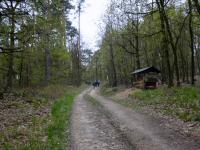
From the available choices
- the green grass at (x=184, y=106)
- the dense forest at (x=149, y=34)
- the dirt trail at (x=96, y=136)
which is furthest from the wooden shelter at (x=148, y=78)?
the dirt trail at (x=96, y=136)

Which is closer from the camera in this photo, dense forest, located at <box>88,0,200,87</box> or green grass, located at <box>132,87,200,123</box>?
green grass, located at <box>132,87,200,123</box>

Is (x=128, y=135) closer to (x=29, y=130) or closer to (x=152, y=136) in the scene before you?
(x=152, y=136)

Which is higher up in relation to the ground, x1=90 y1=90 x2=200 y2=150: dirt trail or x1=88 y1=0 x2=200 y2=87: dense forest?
x1=88 y1=0 x2=200 y2=87: dense forest

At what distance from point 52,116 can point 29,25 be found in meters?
5.42

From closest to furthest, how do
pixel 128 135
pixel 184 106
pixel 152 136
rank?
pixel 152 136, pixel 128 135, pixel 184 106

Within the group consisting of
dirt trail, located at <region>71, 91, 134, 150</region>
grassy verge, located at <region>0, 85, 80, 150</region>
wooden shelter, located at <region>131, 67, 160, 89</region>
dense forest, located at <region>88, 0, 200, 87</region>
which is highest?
dense forest, located at <region>88, 0, 200, 87</region>

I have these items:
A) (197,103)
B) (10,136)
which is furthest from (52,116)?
(197,103)

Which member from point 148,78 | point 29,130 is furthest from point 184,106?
point 148,78

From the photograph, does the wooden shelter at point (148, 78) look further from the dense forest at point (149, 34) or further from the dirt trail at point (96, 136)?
the dirt trail at point (96, 136)

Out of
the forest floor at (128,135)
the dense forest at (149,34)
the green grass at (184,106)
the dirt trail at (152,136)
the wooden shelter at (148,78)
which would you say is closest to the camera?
the dirt trail at (152,136)

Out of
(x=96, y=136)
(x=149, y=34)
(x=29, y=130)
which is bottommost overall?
(x=96, y=136)

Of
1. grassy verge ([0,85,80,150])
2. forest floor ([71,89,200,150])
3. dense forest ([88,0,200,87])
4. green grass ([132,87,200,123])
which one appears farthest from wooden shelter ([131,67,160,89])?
forest floor ([71,89,200,150])

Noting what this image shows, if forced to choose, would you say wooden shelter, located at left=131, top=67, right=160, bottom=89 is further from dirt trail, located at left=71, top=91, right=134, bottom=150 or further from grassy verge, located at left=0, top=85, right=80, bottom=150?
dirt trail, located at left=71, top=91, right=134, bottom=150

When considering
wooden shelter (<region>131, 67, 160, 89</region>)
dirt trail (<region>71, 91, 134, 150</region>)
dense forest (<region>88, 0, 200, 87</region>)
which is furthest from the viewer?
wooden shelter (<region>131, 67, 160, 89</region>)
